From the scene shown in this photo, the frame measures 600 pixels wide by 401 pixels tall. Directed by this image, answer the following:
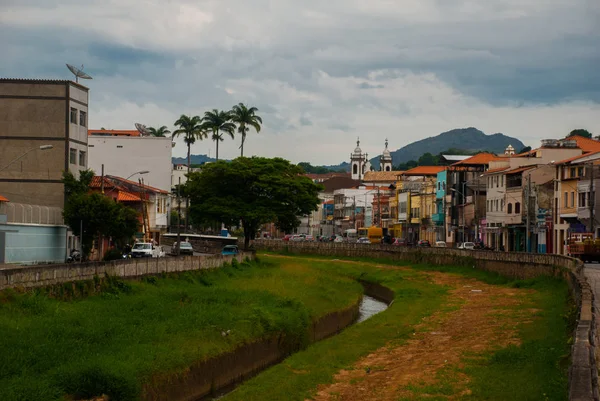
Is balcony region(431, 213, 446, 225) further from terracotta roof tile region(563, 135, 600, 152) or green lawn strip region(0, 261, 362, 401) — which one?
green lawn strip region(0, 261, 362, 401)

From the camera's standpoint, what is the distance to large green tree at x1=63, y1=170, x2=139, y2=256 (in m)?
76.6

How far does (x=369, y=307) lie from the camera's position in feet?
228

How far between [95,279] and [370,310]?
29.7m

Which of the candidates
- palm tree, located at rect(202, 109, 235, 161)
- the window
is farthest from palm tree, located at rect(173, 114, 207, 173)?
the window

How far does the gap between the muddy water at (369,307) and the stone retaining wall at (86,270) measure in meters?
10.7

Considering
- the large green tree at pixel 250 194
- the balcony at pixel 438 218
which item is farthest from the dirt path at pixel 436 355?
the balcony at pixel 438 218

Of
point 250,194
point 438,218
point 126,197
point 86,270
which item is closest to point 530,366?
point 86,270

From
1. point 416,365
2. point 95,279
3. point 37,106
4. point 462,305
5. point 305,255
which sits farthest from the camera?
point 305,255

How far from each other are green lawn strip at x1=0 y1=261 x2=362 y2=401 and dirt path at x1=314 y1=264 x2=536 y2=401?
15.5ft

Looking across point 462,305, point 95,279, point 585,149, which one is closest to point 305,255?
point 585,149

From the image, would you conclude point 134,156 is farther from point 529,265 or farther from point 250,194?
point 529,265

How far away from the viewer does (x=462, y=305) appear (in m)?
57.7

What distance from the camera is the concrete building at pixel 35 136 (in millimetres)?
83750

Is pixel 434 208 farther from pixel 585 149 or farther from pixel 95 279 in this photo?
pixel 95 279
